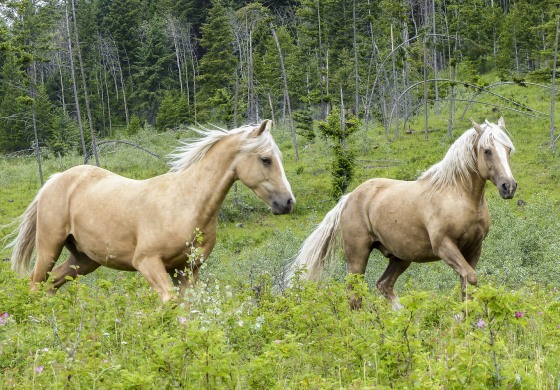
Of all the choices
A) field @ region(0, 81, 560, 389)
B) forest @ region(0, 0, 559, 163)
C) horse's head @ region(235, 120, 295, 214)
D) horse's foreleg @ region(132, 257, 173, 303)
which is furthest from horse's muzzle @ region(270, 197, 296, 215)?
forest @ region(0, 0, 559, 163)

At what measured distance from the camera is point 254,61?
2307 inches

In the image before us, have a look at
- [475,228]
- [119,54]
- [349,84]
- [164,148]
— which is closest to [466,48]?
[349,84]

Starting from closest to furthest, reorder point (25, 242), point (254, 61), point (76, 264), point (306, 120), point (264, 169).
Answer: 1. point (264, 169)
2. point (76, 264)
3. point (25, 242)
4. point (306, 120)
5. point (254, 61)

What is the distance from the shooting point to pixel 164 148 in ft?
190

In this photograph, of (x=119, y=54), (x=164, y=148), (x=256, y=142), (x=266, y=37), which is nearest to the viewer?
(x=256, y=142)

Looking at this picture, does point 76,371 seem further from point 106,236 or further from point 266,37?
point 266,37

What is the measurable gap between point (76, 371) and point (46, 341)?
62.1 inches

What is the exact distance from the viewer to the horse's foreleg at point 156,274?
6.63 metres

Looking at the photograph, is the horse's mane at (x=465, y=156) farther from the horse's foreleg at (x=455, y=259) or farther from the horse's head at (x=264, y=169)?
the horse's head at (x=264, y=169)

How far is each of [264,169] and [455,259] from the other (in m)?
2.80

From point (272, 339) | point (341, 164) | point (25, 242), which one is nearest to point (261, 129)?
point (272, 339)

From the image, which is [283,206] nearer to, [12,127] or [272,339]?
[272,339]

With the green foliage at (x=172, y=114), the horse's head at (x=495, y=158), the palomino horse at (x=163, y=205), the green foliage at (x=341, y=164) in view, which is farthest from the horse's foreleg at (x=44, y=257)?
the green foliage at (x=172, y=114)

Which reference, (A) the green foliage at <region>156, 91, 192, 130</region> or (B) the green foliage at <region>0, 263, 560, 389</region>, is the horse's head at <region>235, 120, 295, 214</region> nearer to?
(B) the green foliage at <region>0, 263, 560, 389</region>
